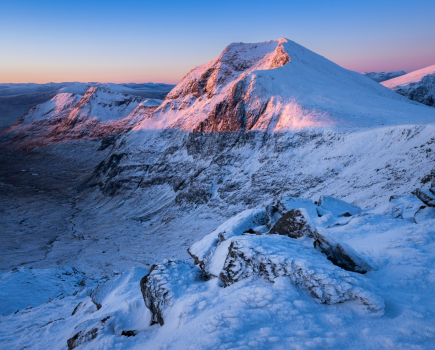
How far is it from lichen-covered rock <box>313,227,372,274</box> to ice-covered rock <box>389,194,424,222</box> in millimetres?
4513

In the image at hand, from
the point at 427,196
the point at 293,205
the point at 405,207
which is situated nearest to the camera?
the point at 427,196

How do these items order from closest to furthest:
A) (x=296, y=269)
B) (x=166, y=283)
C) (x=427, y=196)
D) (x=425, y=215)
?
1. (x=296, y=269)
2. (x=166, y=283)
3. (x=425, y=215)
4. (x=427, y=196)

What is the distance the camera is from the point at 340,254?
263 inches

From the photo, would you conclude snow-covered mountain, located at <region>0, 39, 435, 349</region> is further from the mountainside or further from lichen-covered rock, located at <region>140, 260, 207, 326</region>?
the mountainside

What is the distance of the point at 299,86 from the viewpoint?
40.7m

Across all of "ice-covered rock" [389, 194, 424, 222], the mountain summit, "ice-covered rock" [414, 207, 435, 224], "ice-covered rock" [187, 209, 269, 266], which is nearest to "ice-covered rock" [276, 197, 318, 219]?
"ice-covered rock" [187, 209, 269, 266]

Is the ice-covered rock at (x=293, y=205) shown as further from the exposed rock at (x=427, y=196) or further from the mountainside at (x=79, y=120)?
the mountainside at (x=79, y=120)

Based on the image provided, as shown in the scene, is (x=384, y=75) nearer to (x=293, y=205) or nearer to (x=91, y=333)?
(x=293, y=205)

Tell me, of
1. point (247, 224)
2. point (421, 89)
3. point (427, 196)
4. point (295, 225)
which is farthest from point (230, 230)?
point (421, 89)

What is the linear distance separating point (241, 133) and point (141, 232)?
72.0ft

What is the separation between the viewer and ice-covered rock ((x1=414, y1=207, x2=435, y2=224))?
28.3 ft

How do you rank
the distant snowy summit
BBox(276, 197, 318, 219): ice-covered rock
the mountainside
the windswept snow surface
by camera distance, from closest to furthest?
the windswept snow surface → BBox(276, 197, 318, 219): ice-covered rock → the mountainside → the distant snowy summit

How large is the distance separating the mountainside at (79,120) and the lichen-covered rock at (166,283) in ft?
311

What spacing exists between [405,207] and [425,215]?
1919 millimetres
